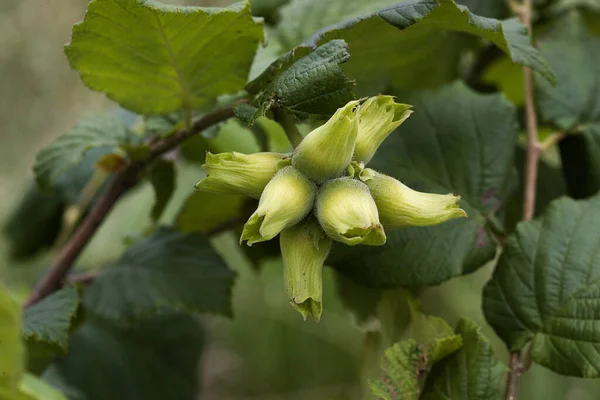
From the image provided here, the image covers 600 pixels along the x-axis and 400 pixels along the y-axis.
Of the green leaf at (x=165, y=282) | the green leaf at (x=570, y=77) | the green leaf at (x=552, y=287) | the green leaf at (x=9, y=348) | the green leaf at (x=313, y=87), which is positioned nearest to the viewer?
the green leaf at (x=9, y=348)

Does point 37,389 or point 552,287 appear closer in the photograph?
point 37,389

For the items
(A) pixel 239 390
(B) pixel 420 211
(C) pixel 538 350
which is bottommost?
(A) pixel 239 390

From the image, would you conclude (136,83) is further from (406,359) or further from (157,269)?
(406,359)

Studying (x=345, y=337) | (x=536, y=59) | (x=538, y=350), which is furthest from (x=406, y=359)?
(x=345, y=337)

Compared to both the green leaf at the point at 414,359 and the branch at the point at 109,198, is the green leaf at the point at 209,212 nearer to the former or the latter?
the branch at the point at 109,198

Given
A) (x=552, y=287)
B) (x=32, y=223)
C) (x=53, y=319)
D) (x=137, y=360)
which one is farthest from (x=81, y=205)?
(x=552, y=287)

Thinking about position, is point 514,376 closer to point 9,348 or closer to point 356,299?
point 356,299

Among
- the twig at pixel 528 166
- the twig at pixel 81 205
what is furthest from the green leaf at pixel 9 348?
the twig at pixel 81 205
